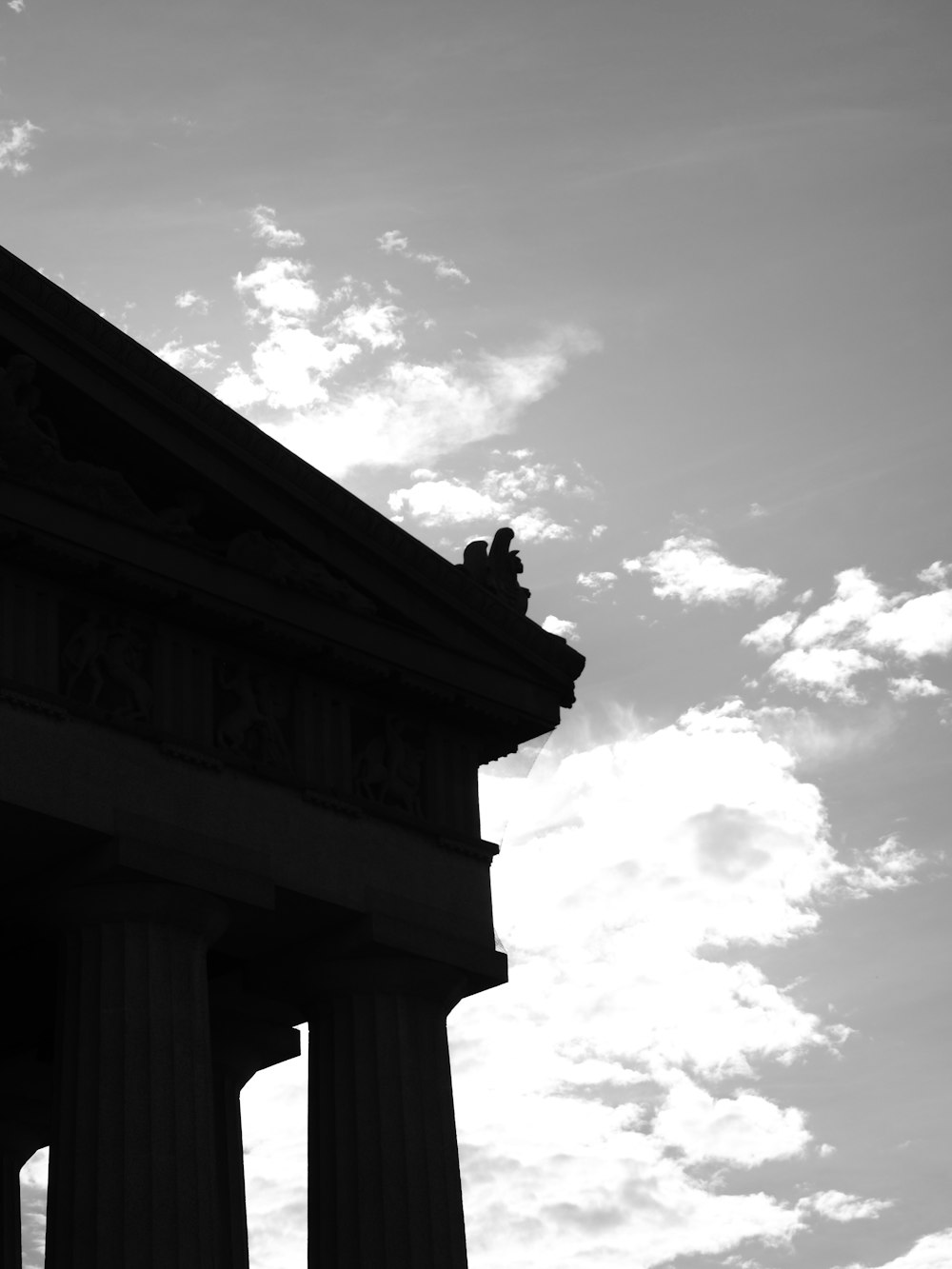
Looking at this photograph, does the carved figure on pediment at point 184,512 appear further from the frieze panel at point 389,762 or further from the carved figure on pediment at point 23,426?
the frieze panel at point 389,762

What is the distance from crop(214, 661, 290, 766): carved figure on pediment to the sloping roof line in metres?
3.43

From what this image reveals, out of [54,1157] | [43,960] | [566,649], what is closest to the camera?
[54,1157]

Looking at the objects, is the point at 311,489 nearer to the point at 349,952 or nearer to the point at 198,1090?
the point at 349,952

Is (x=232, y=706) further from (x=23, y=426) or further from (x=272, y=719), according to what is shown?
(x=23, y=426)

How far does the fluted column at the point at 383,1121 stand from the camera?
38.1m

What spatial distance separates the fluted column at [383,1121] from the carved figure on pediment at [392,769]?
9.30 ft

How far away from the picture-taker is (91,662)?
37656 mm

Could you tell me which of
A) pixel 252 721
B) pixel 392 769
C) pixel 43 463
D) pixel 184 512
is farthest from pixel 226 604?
pixel 392 769

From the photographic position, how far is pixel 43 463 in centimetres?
3753

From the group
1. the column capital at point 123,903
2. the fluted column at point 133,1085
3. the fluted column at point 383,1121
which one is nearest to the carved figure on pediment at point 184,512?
the column capital at point 123,903

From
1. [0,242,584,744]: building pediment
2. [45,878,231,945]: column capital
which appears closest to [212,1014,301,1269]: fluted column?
[45,878,231,945]: column capital

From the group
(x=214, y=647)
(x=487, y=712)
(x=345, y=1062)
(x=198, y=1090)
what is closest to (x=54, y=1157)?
(x=198, y=1090)

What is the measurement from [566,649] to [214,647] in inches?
282

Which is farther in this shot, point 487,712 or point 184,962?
point 487,712
